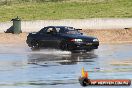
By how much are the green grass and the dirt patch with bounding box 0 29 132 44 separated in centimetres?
784

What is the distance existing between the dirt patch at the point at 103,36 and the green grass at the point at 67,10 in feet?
25.7

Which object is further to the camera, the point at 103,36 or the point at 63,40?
the point at 103,36

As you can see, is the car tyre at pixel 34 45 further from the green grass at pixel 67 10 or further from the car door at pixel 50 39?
the green grass at pixel 67 10

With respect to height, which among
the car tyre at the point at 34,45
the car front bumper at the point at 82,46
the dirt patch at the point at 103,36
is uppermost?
the car front bumper at the point at 82,46

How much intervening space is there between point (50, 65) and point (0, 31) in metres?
24.2

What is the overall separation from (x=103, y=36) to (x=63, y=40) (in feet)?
43.0

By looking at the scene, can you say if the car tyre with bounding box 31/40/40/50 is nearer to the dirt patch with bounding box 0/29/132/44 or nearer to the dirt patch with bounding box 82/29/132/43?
the dirt patch with bounding box 0/29/132/44

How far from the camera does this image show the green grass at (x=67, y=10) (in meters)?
57.2

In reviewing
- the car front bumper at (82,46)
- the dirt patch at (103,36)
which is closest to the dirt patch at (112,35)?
the dirt patch at (103,36)

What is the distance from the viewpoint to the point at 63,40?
112 feet

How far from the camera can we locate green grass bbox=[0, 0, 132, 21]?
188 ft

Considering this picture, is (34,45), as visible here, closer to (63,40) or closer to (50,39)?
(50,39)

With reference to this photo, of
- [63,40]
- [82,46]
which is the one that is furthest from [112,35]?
[82,46]

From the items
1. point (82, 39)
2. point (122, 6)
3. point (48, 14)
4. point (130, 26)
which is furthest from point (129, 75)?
point (122, 6)
